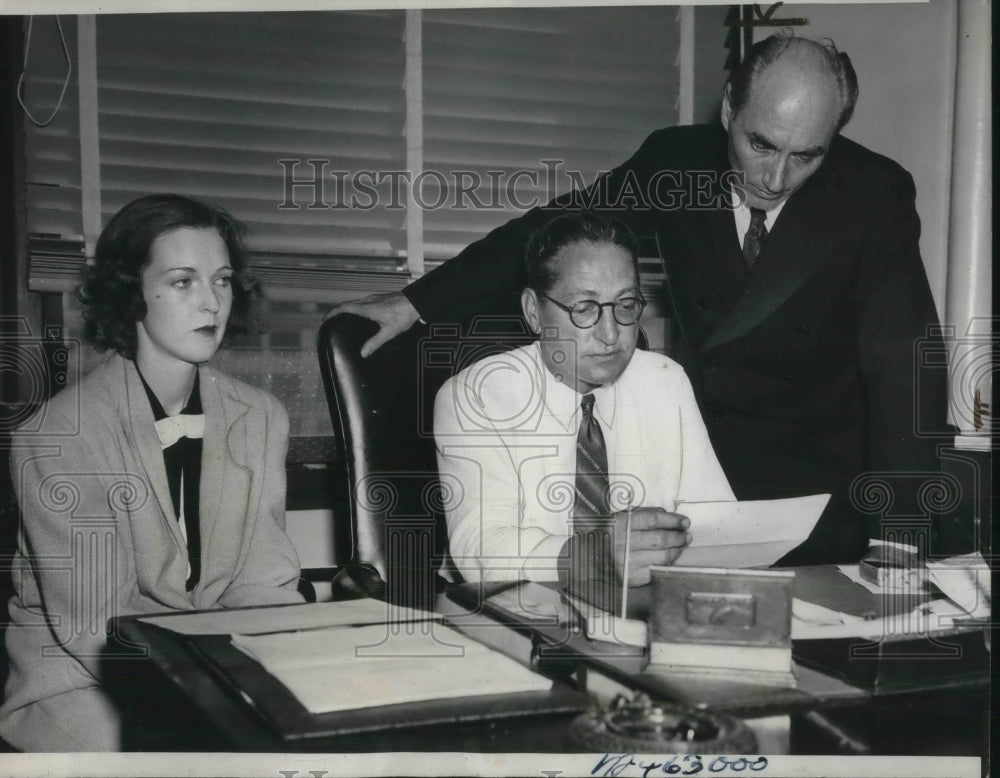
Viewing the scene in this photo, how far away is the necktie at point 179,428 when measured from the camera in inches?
75.3

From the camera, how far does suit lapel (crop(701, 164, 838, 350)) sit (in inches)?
78.9

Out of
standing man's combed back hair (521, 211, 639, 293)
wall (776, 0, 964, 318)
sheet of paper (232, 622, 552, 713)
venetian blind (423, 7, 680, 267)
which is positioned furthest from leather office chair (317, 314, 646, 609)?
wall (776, 0, 964, 318)

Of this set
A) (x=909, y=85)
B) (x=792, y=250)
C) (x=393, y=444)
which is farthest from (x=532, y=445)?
(x=909, y=85)

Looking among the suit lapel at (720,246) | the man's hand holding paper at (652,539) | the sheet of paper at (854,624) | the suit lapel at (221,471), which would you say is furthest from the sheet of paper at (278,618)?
the suit lapel at (720,246)

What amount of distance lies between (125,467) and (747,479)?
4.30 feet

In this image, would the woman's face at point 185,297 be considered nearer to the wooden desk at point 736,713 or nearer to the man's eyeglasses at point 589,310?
the man's eyeglasses at point 589,310

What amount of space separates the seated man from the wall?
0.63 meters

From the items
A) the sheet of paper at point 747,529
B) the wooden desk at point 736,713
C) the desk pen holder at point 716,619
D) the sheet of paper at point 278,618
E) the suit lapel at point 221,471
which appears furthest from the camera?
the suit lapel at point 221,471

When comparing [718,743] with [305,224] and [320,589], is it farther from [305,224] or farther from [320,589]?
[305,224]

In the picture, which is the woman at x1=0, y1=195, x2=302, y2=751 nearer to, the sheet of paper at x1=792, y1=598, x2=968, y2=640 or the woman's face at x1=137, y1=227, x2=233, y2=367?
the woman's face at x1=137, y1=227, x2=233, y2=367

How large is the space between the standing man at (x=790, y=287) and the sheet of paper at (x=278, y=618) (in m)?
0.73

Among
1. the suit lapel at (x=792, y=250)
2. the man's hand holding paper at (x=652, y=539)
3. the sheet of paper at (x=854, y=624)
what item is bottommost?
the sheet of paper at (x=854, y=624)

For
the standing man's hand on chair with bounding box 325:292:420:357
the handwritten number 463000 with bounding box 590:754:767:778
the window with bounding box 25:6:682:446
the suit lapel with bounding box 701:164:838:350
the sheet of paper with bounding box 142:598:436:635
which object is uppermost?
the window with bounding box 25:6:682:446

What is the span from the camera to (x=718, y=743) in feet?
3.39
